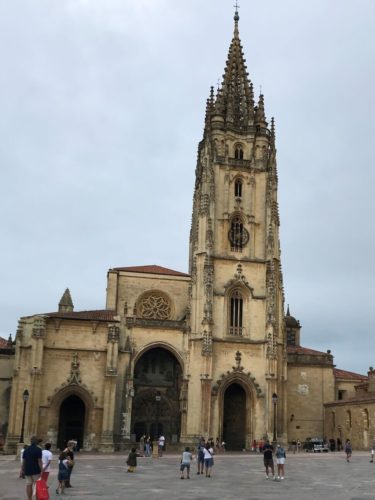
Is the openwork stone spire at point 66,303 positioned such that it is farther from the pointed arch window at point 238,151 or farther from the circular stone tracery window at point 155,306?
the pointed arch window at point 238,151

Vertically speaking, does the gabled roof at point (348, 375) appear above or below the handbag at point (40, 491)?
above

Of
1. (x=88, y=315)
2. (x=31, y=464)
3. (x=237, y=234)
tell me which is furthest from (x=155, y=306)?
(x=31, y=464)

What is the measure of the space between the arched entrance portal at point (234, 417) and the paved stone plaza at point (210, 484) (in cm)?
1960

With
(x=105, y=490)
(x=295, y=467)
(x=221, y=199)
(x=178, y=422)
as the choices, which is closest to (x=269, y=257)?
(x=221, y=199)

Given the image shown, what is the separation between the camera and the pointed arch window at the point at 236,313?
47.0 m

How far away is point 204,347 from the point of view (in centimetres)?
4456

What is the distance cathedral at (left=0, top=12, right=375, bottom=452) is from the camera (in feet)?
139

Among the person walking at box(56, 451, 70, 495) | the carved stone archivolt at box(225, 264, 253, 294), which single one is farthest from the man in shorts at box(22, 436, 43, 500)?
the carved stone archivolt at box(225, 264, 253, 294)

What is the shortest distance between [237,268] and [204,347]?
7.26 meters

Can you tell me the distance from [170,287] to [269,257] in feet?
29.2

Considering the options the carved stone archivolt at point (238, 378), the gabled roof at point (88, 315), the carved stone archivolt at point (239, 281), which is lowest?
the carved stone archivolt at point (238, 378)

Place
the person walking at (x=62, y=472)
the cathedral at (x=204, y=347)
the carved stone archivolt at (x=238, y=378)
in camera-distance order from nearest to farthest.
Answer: the person walking at (x=62, y=472) < the cathedral at (x=204, y=347) < the carved stone archivolt at (x=238, y=378)

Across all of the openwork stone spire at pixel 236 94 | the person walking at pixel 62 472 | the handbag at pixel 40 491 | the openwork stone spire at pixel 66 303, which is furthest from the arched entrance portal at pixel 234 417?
the handbag at pixel 40 491

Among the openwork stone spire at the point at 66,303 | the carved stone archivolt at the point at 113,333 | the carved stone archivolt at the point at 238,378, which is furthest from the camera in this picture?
the openwork stone spire at the point at 66,303
